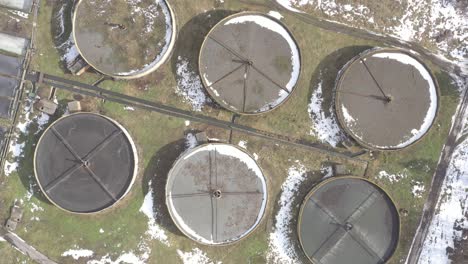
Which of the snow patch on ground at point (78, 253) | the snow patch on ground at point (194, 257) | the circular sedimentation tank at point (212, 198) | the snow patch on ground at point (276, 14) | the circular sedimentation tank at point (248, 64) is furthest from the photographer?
the snow patch on ground at point (276, 14)

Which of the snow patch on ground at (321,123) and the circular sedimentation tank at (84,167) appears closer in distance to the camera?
the circular sedimentation tank at (84,167)

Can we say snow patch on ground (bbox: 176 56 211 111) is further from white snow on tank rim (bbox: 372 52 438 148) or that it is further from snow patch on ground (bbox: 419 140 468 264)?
snow patch on ground (bbox: 419 140 468 264)

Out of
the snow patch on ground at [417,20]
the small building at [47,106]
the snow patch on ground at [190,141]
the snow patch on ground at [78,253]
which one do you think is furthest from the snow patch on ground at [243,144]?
the small building at [47,106]

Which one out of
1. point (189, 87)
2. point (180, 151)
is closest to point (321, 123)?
point (189, 87)

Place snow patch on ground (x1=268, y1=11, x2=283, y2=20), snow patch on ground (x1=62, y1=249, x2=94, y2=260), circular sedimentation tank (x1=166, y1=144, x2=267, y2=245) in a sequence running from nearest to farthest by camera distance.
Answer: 1. circular sedimentation tank (x1=166, y1=144, x2=267, y2=245)
2. snow patch on ground (x1=62, y1=249, x2=94, y2=260)
3. snow patch on ground (x1=268, y1=11, x2=283, y2=20)

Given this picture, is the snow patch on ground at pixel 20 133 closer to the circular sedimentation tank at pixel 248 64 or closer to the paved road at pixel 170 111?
the paved road at pixel 170 111

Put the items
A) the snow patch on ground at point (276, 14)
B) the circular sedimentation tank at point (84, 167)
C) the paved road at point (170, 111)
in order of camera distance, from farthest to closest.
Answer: the snow patch on ground at point (276, 14)
the paved road at point (170, 111)
the circular sedimentation tank at point (84, 167)

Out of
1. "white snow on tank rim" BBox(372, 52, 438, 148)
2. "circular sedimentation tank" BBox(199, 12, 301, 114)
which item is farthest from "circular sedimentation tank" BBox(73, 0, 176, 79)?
"white snow on tank rim" BBox(372, 52, 438, 148)
